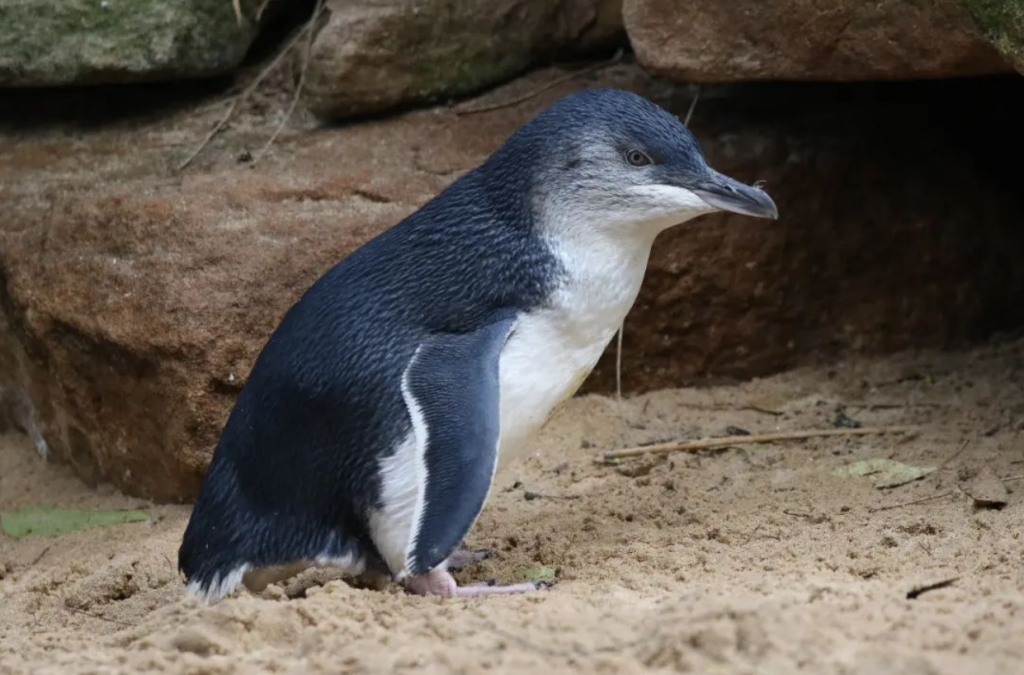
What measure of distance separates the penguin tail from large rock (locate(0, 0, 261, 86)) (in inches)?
71.9

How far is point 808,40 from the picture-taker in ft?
12.5

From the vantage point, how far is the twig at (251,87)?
4.55m

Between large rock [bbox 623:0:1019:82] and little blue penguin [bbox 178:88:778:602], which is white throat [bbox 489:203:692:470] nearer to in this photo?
little blue penguin [bbox 178:88:778:602]

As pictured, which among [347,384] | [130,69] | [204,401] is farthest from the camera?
[130,69]

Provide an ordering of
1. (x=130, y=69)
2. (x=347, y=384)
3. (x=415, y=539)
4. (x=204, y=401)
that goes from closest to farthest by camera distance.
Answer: (x=415, y=539) < (x=347, y=384) < (x=204, y=401) < (x=130, y=69)

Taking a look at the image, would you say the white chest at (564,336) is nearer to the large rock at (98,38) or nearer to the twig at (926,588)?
the twig at (926,588)

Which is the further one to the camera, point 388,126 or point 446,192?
point 388,126

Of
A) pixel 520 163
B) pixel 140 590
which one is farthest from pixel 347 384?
pixel 140 590

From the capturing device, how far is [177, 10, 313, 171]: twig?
14.9 ft

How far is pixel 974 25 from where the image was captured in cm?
346

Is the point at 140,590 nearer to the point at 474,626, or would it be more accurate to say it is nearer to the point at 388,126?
the point at 474,626

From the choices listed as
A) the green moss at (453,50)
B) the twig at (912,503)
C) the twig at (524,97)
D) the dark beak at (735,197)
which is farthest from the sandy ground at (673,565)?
the green moss at (453,50)

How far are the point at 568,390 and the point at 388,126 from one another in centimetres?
166

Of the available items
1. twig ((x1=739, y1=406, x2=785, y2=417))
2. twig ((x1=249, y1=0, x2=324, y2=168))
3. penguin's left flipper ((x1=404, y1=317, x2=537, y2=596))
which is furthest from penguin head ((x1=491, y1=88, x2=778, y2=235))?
twig ((x1=249, y1=0, x2=324, y2=168))
